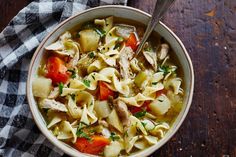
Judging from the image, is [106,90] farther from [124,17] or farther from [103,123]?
[124,17]

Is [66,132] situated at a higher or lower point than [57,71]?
lower

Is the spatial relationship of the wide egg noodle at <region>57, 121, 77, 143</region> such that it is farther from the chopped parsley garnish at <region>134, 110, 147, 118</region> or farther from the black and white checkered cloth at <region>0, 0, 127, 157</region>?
the chopped parsley garnish at <region>134, 110, 147, 118</region>

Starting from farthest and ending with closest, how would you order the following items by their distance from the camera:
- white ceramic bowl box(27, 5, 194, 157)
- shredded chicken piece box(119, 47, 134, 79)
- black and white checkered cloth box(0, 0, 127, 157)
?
black and white checkered cloth box(0, 0, 127, 157), shredded chicken piece box(119, 47, 134, 79), white ceramic bowl box(27, 5, 194, 157)

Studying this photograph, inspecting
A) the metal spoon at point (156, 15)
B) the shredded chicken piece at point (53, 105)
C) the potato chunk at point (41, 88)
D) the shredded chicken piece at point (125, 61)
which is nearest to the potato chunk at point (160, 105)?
the shredded chicken piece at point (125, 61)

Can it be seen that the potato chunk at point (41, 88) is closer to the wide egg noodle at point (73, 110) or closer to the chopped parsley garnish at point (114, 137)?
the wide egg noodle at point (73, 110)

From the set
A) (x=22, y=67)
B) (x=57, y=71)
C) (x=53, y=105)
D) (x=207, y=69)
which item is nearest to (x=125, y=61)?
(x=57, y=71)

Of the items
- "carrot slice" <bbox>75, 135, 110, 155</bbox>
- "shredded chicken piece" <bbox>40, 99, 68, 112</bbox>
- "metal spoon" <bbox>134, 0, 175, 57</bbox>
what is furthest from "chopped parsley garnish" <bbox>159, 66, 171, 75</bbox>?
"shredded chicken piece" <bbox>40, 99, 68, 112</bbox>
